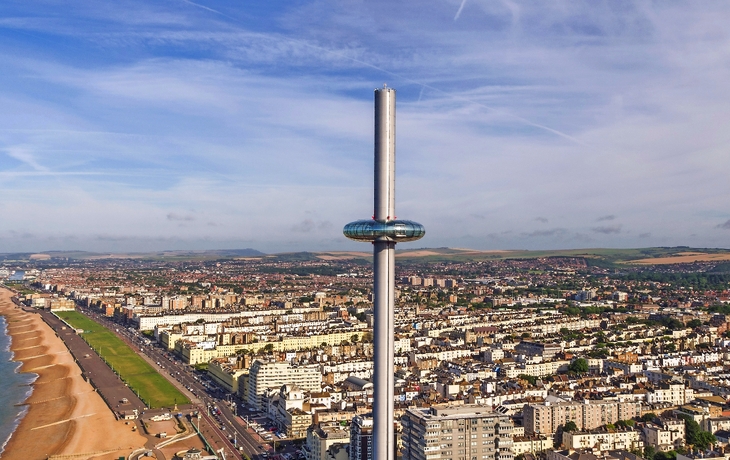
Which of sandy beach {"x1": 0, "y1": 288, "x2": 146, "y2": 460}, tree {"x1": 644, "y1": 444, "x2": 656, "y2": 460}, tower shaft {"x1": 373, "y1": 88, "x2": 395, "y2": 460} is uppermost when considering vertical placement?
tower shaft {"x1": 373, "y1": 88, "x2": 395, "y2": 460}

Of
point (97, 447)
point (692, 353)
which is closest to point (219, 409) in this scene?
point (97, 447)

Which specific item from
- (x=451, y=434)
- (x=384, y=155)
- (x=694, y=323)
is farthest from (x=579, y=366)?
(x=384, y=155)

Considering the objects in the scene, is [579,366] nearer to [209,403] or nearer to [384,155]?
[209,403]

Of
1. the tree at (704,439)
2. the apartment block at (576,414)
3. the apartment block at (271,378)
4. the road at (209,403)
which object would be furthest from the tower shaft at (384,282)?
the apartment block at (271,378)

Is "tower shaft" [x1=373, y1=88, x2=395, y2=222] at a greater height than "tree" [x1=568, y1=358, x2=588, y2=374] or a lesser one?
greater

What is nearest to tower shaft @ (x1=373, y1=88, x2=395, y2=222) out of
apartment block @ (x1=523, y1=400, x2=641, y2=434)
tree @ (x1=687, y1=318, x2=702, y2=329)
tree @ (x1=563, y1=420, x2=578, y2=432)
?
apartment block @ (x1=523, y1=400, x2=641, y2=434)

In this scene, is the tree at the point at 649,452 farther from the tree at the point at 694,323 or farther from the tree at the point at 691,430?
the tree at the point at 694,323

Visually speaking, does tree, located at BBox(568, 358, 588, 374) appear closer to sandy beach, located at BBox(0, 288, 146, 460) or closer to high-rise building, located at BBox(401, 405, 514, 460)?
high-rise building, located at BBox(401, 405, 514, 460)
